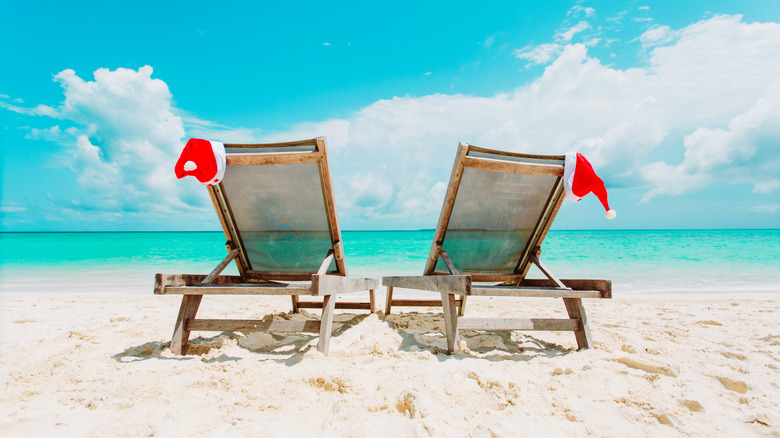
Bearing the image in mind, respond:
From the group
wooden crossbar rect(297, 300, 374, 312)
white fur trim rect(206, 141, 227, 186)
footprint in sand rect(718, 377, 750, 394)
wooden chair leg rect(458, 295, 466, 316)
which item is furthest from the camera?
wooden crossbar rect(297, 300, 374, 312)

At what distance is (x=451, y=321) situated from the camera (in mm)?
2963

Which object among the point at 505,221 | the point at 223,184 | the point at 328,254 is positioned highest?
the point at 223,184

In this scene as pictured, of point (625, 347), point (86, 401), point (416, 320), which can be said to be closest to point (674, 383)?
point (625, 347)

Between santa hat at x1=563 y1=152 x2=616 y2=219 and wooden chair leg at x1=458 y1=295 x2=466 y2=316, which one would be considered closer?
santa hat at x1=563 y1=152 x2=616 y2=219

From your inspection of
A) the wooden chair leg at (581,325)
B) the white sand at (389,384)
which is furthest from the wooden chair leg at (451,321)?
the wooden chair leg at (581,325)

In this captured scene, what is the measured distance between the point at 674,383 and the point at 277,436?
225cm

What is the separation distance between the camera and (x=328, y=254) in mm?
3646

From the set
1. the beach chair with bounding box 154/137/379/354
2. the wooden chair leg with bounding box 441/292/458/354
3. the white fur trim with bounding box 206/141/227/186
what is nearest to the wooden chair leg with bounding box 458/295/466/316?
the beach chair with bounding box 154/137/379/354

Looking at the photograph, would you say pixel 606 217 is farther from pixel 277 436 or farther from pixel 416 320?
pixel 277 436

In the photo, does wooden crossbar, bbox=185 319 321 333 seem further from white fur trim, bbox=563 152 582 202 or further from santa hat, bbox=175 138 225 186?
white fur trim, bbox=563 152 582 202

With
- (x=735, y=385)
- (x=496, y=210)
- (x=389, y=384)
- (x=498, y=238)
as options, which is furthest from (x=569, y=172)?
(x=389, y=384)

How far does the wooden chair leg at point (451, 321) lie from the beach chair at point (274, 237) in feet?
2.96

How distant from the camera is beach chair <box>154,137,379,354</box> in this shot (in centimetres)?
292

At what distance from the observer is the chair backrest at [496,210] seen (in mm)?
3289
